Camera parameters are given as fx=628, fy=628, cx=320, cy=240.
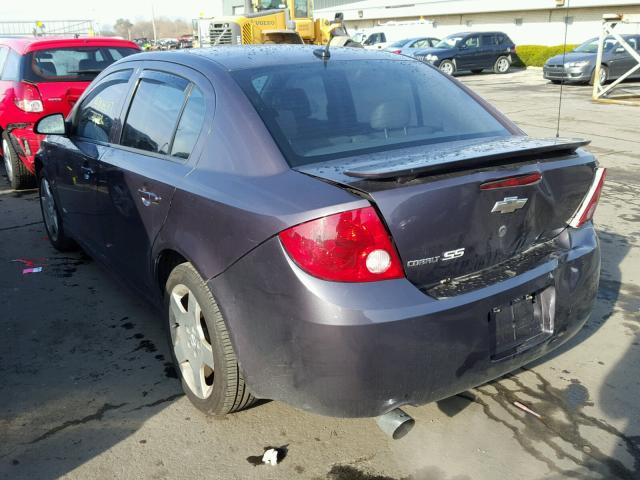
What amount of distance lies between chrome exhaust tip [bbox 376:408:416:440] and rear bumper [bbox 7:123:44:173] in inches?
229

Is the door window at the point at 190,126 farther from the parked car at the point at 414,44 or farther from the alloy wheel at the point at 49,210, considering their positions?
the parked car at the point at 414,44

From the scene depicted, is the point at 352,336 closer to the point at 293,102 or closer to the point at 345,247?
the point at 345,247

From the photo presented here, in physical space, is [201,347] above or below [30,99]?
below

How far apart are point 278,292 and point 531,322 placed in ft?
3.52

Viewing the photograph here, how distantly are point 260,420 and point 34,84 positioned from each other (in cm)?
563

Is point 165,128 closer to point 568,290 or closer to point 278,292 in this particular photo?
point 278,292

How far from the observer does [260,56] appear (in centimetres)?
328

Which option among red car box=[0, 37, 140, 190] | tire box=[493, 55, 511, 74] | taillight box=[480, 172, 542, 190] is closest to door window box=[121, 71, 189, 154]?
taillight box=[480, 172, 542, 190]

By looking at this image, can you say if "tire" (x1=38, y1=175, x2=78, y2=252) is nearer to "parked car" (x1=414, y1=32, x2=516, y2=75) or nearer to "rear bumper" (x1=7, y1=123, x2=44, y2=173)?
"rear bumper" (x1=7, y1=123, x2=44, y2=173)

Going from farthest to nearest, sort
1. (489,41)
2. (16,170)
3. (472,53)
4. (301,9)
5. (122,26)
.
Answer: (122,26), (489,41), (472,53), (301,9), (16,170)

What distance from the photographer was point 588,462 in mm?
2615

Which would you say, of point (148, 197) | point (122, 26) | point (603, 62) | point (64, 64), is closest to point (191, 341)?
point (148, 197)

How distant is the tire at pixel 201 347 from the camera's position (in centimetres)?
267

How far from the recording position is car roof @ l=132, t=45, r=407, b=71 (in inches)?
124
